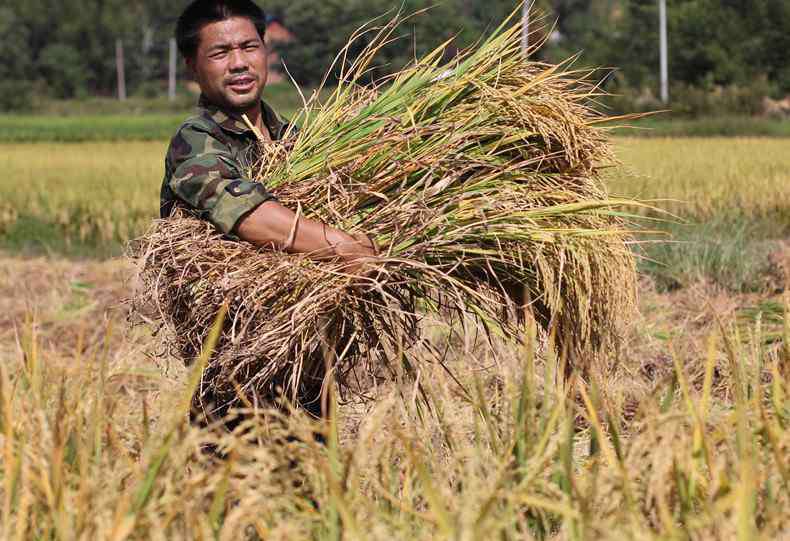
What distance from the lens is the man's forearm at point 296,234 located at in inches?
85.4

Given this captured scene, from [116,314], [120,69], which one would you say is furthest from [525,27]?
[120,69]

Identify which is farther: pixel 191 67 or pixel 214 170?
pixel 191 67

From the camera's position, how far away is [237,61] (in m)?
2.53

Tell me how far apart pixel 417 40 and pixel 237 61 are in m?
30.9

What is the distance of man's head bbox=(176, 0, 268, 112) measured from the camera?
100 inches

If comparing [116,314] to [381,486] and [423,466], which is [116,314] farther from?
[423,466]

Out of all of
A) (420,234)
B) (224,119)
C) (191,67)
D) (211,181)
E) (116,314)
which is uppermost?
(191,67)

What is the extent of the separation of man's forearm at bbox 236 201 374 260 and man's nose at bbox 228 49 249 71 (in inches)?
19.4

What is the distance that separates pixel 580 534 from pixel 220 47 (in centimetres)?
156

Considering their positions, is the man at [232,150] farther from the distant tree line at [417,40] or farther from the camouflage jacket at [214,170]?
the distant tree line at [417,40]

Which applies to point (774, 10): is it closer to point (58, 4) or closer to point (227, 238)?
point (227, 238)

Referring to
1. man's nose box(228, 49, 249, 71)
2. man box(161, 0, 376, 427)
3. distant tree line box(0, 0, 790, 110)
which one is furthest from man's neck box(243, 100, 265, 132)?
distant tree line box(0, 0, 790, 110)

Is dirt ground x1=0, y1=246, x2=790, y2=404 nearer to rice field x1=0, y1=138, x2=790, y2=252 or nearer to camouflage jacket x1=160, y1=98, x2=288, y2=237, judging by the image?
camouflage jacket x1=160, y1=98, x2=288, y2=237

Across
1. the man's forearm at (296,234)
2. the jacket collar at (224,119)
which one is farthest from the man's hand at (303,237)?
the jacket collar at (224,119)
